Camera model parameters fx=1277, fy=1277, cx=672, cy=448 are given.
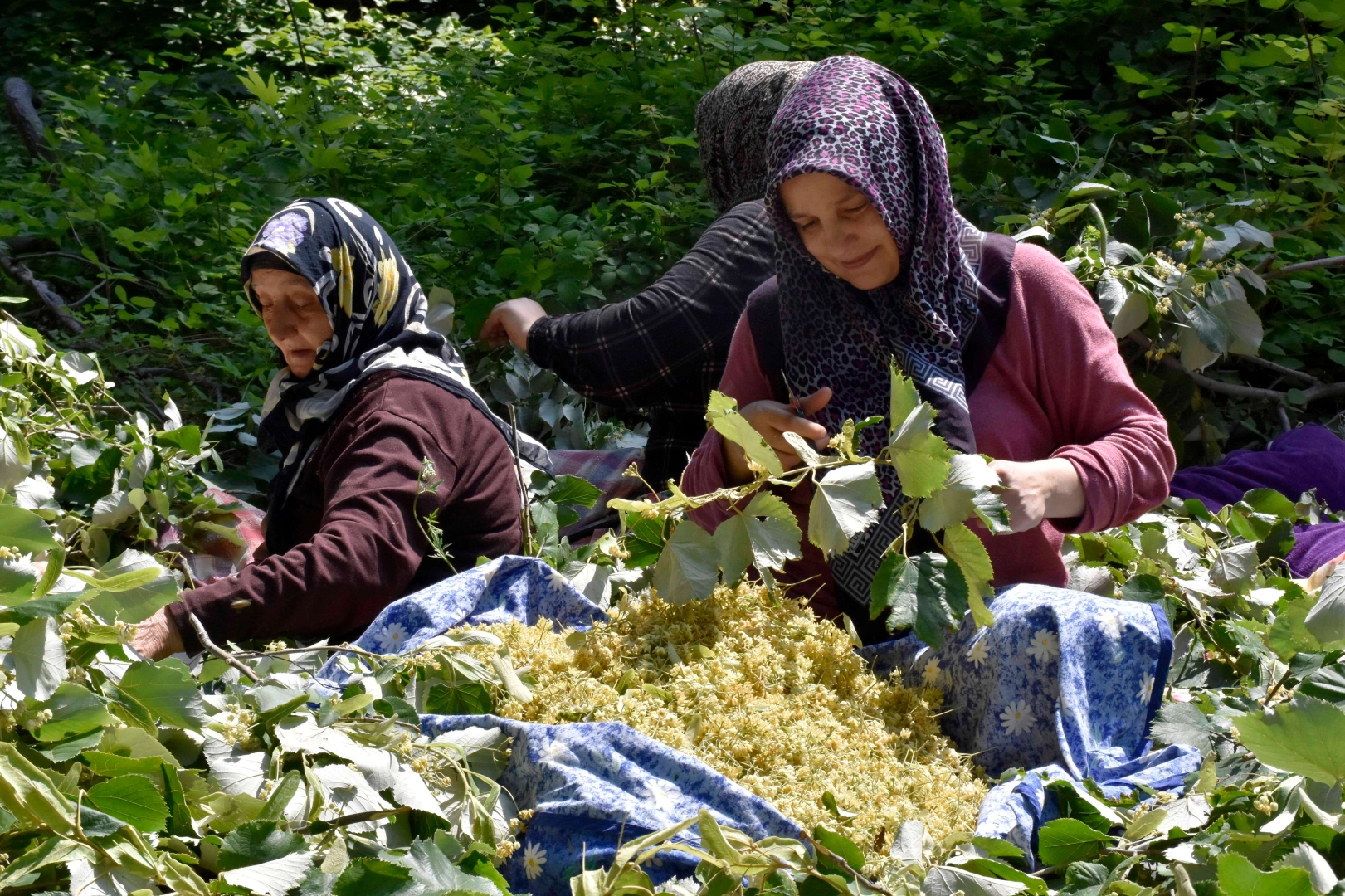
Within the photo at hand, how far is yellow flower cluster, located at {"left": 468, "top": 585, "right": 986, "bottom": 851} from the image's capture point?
1.43 meters

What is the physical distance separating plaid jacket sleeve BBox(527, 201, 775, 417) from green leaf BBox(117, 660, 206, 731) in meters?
1.86

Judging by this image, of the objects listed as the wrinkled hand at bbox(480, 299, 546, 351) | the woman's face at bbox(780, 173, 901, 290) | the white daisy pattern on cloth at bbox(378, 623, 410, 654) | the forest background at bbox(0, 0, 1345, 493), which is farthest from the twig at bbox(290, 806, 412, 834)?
the forest background at bbox(0, 0, 1345, 493)

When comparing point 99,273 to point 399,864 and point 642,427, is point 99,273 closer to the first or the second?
point 642,427

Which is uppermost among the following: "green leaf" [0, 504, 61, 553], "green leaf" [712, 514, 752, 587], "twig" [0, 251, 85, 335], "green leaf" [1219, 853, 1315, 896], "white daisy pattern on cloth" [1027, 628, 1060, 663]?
"green leaf" [0, 504, 61, 553]

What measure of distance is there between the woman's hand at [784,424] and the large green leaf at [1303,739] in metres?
0.72

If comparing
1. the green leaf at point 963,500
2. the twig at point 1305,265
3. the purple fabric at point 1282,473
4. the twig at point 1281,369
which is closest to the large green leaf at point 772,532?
the green leaf at point 963,500

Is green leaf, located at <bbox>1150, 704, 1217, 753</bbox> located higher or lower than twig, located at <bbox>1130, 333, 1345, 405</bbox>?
higher

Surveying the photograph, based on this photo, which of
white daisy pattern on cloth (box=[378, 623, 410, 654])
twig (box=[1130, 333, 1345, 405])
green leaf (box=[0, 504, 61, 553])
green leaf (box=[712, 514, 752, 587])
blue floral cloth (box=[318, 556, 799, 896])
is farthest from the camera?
twig (box=[1130, 333, 1345, 405])

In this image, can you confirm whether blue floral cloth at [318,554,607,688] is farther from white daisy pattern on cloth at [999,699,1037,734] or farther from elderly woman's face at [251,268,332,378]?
elderly woman's face at [251,268,332,378]

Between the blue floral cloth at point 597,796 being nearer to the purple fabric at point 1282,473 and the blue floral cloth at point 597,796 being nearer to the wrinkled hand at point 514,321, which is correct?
the wrinkled hand at point 514,321

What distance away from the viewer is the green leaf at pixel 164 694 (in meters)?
1.22

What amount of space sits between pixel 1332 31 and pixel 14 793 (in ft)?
15.0

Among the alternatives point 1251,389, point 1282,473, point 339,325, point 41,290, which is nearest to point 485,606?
point 339,325

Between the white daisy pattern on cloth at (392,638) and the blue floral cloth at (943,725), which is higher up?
the blue floral cloth at (943,725)
